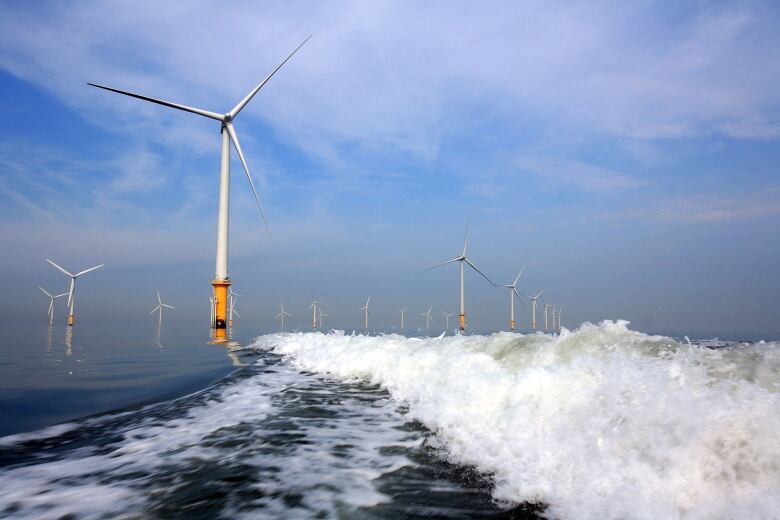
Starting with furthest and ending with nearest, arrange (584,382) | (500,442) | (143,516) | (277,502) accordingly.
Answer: (584,382) → (500,442) → (277,502) → (143,516)

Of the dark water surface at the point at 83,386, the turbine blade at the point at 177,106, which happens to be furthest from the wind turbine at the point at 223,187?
the dark water surface at the point at 83,386

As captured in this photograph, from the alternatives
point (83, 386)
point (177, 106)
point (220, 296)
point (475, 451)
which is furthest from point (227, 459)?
point (177, 106)

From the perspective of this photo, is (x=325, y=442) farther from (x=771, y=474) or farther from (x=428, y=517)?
(x=771, y=474)

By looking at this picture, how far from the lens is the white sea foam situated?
3.65 meters

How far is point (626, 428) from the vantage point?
4.65 m

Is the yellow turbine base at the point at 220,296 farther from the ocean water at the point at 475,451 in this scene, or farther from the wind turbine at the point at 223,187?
the ocean water at the point at 475,451

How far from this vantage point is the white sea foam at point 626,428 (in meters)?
3.65

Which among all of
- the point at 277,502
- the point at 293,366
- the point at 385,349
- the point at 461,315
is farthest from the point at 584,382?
the point at 461,315

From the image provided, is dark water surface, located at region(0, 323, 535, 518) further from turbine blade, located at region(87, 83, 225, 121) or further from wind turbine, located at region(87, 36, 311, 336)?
turbine blade, located at region(87, 83, 225, 121)

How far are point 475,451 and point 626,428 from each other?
1876mm

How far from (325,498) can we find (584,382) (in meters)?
3.84

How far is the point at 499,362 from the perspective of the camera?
953cm

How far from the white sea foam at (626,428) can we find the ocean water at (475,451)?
0.02 metres

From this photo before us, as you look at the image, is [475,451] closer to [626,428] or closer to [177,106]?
[626,428]
